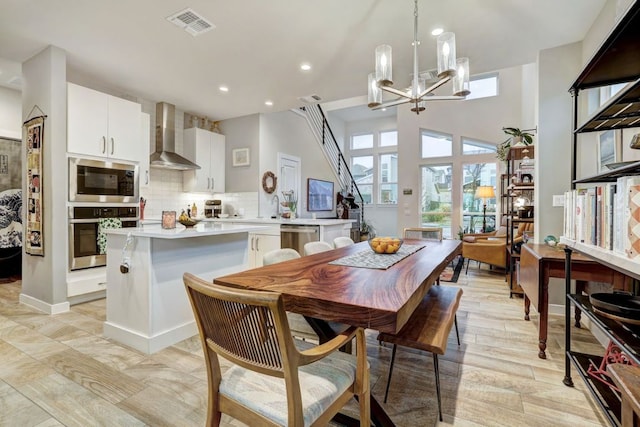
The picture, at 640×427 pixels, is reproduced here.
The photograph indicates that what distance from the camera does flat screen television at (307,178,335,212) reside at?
23.6ft

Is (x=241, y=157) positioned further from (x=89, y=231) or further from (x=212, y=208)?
(x=89, y=231)

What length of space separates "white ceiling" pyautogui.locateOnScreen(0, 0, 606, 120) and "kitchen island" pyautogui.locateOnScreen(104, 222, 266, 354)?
1936 millimetres

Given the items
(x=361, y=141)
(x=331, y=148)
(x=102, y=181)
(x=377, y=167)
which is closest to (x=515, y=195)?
(x=331, y=148)

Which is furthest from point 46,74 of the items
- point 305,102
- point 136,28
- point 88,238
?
point 305,102

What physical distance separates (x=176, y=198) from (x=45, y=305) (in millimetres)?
2560

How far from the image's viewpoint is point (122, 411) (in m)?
1.73

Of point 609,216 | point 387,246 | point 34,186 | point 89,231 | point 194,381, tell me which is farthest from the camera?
point 89,231

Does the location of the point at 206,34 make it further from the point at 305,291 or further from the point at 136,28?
the point at 305,291

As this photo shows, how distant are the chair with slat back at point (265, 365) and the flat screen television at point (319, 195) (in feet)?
19.4

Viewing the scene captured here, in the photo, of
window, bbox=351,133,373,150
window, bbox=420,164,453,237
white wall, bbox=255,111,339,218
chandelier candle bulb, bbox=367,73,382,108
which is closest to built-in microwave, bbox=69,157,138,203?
white wall, bbox=255,111,339,218

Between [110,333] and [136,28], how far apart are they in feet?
9.22

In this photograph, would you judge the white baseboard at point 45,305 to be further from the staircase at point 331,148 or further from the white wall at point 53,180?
the staircase at point 331,148

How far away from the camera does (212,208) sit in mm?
5828

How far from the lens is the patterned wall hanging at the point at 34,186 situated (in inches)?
133
